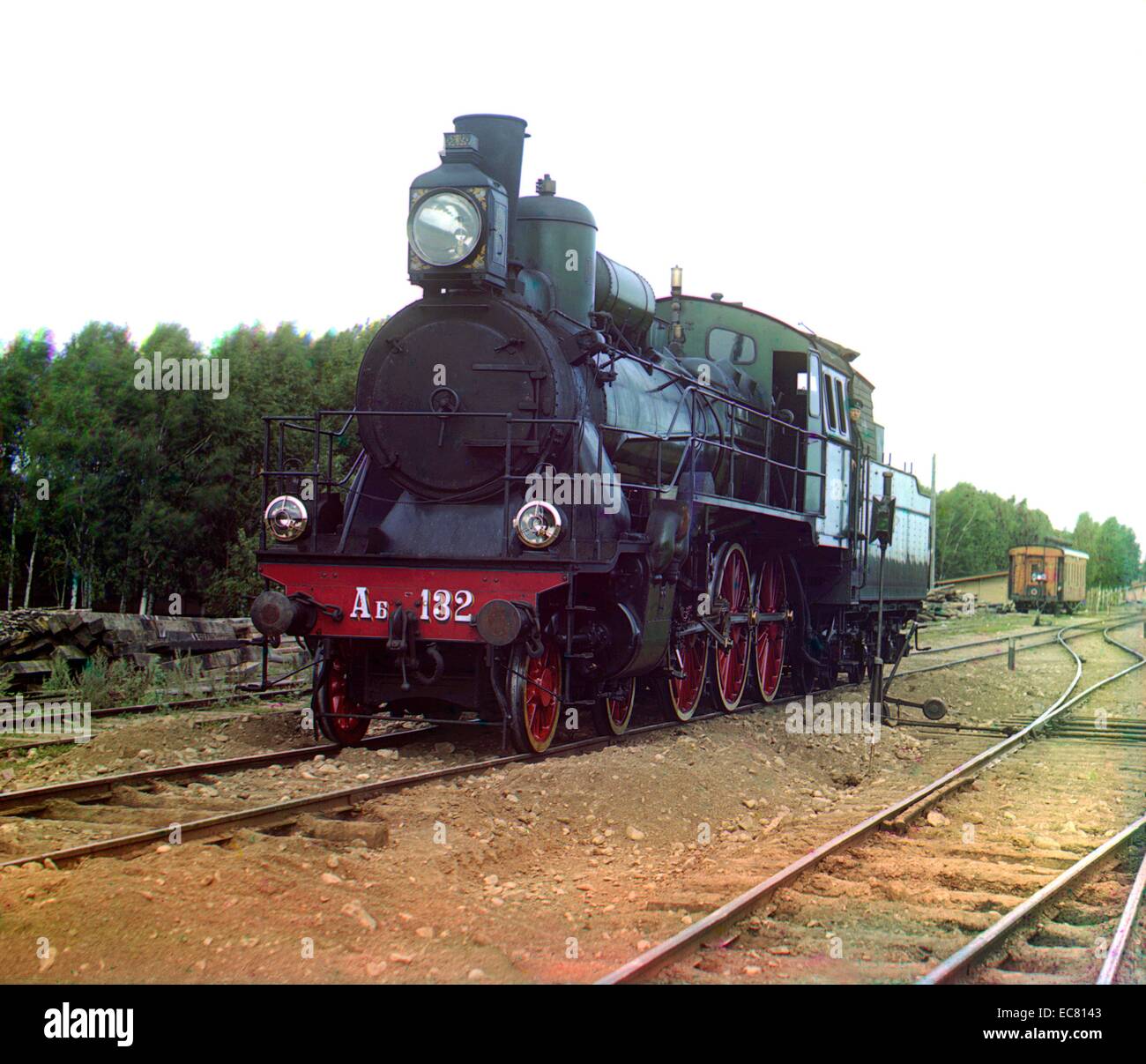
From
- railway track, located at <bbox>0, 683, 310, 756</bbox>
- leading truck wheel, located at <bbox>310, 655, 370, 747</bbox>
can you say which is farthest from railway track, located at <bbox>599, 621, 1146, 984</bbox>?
railway track, located at <bbox>0, 683, 310, 756</bbox>

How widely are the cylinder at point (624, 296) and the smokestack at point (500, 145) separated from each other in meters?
1.02

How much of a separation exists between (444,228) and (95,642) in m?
6.00

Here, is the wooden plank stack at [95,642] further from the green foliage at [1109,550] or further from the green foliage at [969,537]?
the green foliage at [1109,550]

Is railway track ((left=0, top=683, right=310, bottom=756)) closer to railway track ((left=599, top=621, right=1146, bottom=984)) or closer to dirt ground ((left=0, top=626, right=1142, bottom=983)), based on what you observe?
dirt ground ((left=0, top=626, right=1142, bottom=983))

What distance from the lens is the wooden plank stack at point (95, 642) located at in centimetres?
1074

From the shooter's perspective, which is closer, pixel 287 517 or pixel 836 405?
pixel 287 517

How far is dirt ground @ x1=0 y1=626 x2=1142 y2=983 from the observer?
3.95 meters

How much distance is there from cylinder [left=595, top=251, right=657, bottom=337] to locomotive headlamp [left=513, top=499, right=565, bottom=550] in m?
2.33

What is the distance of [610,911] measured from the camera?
15.7 ft

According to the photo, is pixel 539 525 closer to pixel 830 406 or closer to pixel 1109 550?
pixel 830 406

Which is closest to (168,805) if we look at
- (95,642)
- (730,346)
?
(95,642)

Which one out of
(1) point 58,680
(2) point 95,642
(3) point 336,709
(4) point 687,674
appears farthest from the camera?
(2) point 95,642

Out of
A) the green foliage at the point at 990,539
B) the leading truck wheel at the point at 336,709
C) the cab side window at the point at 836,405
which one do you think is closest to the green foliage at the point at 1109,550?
the green foliage at the point at 990,539

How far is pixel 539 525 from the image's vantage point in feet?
23.6
